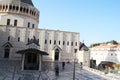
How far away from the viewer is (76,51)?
1748 inches

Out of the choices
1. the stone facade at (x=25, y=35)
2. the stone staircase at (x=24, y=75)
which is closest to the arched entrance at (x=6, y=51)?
the stone facade at (x=25, y=35)

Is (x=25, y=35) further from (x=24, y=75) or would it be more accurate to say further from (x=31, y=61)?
(x=24, y=75)

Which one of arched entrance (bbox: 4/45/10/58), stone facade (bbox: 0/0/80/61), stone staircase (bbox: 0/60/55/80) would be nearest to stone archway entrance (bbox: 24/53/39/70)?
stone staircase (bbox: 0/60/55/80)

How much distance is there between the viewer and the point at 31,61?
2852 cm

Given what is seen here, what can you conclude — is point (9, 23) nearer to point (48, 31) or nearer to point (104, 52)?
point (48, 31)

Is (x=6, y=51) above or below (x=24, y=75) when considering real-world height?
above

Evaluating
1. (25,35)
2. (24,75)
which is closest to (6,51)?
(25,35)

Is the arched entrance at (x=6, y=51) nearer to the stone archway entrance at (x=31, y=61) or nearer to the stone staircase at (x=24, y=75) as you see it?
the stone archway entrance at (x=31, y=61)

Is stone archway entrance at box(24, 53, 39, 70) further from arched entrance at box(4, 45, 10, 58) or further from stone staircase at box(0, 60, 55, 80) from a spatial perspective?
arched entrance at box(4, 45, 10, 58)

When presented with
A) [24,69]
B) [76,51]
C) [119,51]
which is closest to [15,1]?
[76,51]

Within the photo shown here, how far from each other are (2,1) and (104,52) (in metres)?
36.1

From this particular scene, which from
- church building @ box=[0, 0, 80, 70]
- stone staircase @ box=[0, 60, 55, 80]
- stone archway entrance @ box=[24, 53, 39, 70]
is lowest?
stone staircase @ box=[0, 60, 55, 80]

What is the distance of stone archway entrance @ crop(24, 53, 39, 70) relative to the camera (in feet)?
89.8

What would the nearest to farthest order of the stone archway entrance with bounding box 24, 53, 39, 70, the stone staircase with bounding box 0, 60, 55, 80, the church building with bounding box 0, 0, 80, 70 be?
the stone staircase with bounding box 0, 60, 55, 80 < the stone archway entrance with bounding box 24, 53, 39, 70 < the church building with bounding box 0, 0, 80, 70
